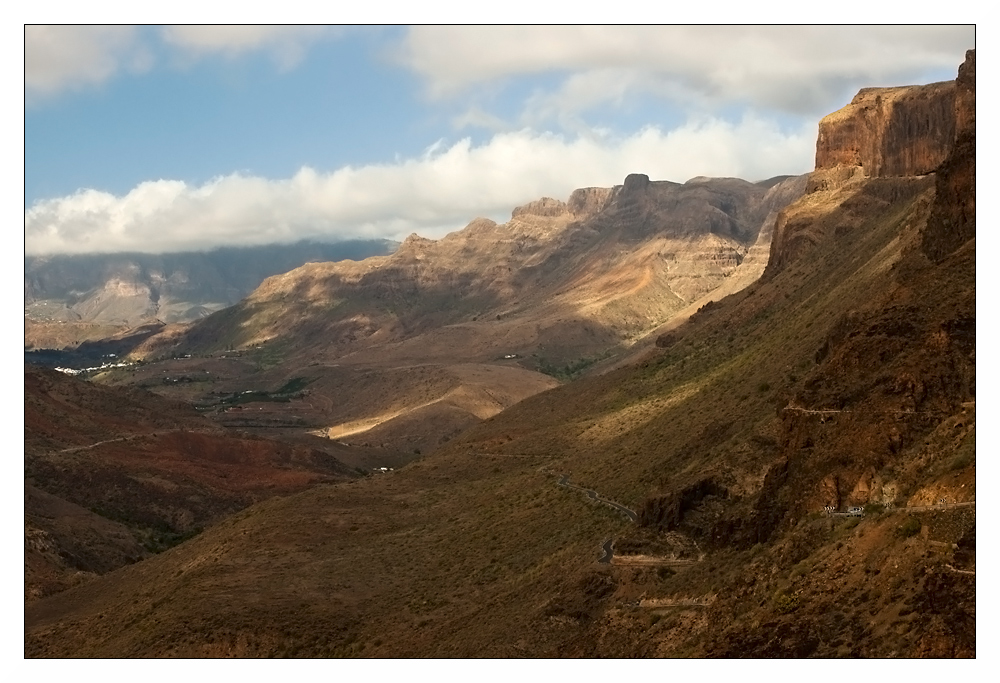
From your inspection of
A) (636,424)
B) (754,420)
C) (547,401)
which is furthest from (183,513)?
(754,420)

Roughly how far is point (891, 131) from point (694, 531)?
6752 cm

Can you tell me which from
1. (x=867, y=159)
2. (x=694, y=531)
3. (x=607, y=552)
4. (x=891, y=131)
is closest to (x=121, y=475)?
(x=867, y=159)

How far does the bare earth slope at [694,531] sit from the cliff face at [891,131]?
35.0 feet

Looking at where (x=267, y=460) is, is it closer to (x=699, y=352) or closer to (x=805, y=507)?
(x=699, y=352)

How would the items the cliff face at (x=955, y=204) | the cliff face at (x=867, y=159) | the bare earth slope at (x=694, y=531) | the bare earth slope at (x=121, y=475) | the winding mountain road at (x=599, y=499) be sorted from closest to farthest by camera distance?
the bare earth slope at (x=694, y=531) → the cliff face at (x=955, y=204) → the winding mountain road at (x=599, y=499) → the bare earth slope at (x=121, y=475) → the cliff face at (x=867, y=159)

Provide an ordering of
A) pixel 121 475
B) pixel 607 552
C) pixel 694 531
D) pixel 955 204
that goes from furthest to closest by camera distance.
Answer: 1. pixel 121 475
2. pixel 955 204
3. pixel 607 552
4. pixel 694 531

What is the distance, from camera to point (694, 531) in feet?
175

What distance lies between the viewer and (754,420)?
210 feet

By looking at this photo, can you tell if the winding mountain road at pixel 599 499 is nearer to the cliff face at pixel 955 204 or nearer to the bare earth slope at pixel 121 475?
the cliff face at pixel 955 204

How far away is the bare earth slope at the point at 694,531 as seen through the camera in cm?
3928

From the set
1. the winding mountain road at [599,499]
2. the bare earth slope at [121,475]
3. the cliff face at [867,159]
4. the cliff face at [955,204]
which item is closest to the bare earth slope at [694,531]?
the cliff face at [955,204]

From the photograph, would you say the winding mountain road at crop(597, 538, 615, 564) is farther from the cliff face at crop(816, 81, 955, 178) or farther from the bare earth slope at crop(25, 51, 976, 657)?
the cliff face at crop(816, 81, 955, 178)

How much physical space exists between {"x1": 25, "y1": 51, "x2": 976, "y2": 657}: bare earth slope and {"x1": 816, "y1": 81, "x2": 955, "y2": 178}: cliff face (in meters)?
10.7

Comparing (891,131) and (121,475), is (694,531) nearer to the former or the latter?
(891,131)
